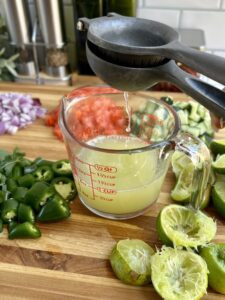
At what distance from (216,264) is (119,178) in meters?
0.25

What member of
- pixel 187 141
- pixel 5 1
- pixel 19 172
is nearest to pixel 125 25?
pixel 187 141

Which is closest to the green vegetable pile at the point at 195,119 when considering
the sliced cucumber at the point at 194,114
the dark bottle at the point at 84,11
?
the sliced cucumber at the point at 194,114

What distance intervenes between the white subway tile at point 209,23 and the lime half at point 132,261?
0.99 metres

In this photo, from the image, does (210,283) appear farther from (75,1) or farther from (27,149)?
(75,1)

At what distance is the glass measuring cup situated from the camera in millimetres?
701

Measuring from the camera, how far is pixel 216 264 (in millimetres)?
643

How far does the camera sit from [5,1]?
123 cm

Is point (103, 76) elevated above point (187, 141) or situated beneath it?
elevated above

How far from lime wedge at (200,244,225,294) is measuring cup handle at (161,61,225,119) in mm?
275

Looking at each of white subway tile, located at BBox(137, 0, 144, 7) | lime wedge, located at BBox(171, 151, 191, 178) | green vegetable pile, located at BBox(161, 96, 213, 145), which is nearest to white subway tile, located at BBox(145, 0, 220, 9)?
white subway tile, located at BBox(137, 0, 144, 7)

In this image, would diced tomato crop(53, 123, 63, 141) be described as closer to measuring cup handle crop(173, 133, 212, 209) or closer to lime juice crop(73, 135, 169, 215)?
lime juice crop(73, 135, 169, 215)

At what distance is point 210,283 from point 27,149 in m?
0.61

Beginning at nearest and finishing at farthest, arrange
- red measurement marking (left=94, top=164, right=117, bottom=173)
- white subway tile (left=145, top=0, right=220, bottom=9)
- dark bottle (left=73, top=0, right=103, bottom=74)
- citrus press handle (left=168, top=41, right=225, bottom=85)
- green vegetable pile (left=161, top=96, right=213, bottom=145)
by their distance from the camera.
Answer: citrus press handle (left=168, top=41, right=225, bottom=85) < red measurement marking (left=94, top=164, right=117, bottom=173) < green vegetable pile (left=161, top=96, right=213, bottom=145) < dark bottle (left=73, top=0, right=103, bottom=74) < white subway tile (left=145, top=0, right=220, bottom=9)

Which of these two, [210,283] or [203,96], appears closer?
[203,96]
